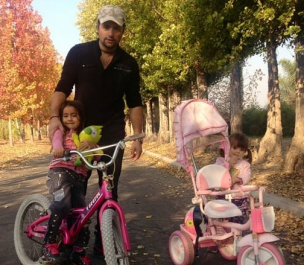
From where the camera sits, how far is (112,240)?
131 inches

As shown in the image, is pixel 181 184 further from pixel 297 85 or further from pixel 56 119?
pixel 56 119

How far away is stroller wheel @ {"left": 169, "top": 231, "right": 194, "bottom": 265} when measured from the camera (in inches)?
167

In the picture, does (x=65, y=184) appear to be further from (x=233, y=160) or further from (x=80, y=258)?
(x=233, y=160)

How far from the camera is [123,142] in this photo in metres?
3.51

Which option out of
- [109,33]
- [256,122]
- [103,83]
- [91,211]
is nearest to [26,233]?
[91,211]

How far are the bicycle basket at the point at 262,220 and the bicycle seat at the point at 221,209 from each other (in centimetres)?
32

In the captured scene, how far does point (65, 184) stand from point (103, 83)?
3.79 feet

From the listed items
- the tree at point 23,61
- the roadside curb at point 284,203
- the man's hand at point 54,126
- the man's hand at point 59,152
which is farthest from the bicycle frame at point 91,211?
the tree at point 23,61

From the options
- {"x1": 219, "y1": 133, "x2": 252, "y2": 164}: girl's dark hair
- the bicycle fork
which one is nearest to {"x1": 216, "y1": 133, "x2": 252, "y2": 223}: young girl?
{"x1": 219, "y1": 133, "x2": 252, "y2": 164}: girl's dark hair

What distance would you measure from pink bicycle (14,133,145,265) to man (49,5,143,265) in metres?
0.54

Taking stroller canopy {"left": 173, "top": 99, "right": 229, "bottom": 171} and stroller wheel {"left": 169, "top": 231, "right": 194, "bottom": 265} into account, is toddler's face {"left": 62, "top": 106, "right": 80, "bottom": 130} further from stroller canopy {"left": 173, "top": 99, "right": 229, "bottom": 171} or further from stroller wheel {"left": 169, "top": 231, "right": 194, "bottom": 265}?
stroller wheel {"left": 169, "top": 231, "right": 194, "bottom": 265}

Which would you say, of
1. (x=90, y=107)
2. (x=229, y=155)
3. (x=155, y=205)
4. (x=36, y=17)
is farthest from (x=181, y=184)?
(x=36, y=17)

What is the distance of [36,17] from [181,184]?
89.8 feet

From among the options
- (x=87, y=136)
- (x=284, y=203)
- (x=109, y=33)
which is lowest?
(x=284, y=203)
